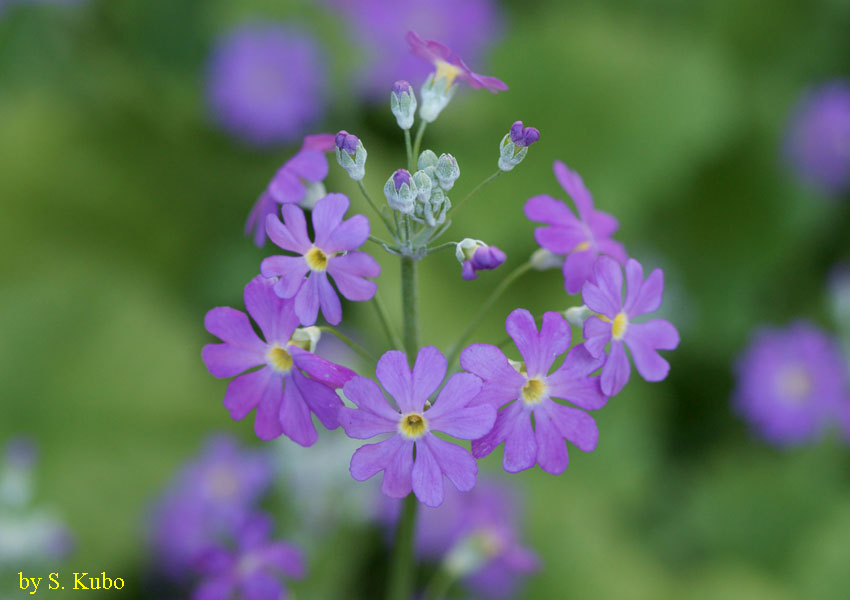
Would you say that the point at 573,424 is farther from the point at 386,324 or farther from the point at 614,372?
the point at 386,324

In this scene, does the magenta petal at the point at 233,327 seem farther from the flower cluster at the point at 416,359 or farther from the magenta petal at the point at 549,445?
the magenta petal at the point at 549,445

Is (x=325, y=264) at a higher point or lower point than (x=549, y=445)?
higher

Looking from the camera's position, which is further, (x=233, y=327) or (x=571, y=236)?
(x=571, y=236)

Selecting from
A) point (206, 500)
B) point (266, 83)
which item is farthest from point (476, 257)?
point (266, 83)

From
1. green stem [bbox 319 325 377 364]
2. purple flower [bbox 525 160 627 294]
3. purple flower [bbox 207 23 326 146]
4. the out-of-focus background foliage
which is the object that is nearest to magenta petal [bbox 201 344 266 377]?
green stem [bbox 319 325 377 364]

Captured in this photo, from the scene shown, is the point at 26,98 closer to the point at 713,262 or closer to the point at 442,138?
the point at 442,138

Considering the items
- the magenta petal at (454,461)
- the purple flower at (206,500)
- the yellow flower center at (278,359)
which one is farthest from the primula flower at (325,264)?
the purple flower at (206,500)

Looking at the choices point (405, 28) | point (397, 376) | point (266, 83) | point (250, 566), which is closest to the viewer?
point (397, 376)
